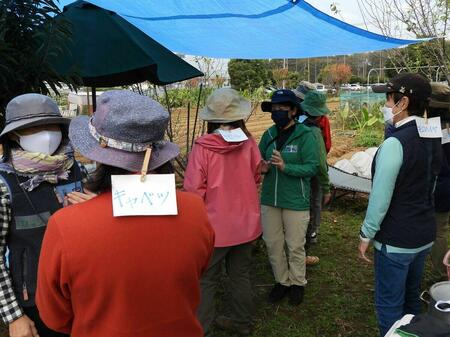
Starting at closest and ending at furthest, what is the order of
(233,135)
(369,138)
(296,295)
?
(233,135) < (296,295) < (369,138)

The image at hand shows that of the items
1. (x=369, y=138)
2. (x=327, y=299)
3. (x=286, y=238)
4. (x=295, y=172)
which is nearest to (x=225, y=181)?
(x=295, y=172)

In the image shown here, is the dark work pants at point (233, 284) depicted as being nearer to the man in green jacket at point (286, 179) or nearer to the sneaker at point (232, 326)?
the sneaker at point (232, 326)

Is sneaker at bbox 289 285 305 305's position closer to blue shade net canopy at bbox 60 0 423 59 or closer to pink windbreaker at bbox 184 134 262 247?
pink windbreaker at bbox 184 134 262 247

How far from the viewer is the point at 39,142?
182 cm

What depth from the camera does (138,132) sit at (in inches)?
45.3

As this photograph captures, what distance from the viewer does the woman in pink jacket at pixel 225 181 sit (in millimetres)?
2658

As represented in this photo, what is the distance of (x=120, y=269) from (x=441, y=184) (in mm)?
2738

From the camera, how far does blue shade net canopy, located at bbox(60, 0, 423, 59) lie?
3.28 meters

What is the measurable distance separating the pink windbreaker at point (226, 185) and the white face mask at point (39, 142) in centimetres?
101

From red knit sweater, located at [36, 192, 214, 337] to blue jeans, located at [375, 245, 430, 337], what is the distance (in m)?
1.38

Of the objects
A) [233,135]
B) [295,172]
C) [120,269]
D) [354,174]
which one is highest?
[233,135]

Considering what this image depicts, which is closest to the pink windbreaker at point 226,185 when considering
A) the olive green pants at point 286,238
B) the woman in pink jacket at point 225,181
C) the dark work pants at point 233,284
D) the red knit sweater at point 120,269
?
the woman in pink jacket at point 225,181

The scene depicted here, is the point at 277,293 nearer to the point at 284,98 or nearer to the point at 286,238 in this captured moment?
the point at 286,238

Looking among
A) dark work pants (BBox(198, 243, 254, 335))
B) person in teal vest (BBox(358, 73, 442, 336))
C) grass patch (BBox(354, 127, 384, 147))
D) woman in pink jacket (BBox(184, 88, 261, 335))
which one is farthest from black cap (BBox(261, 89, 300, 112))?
grass patch (BBox(354, 127, 384, 147))
